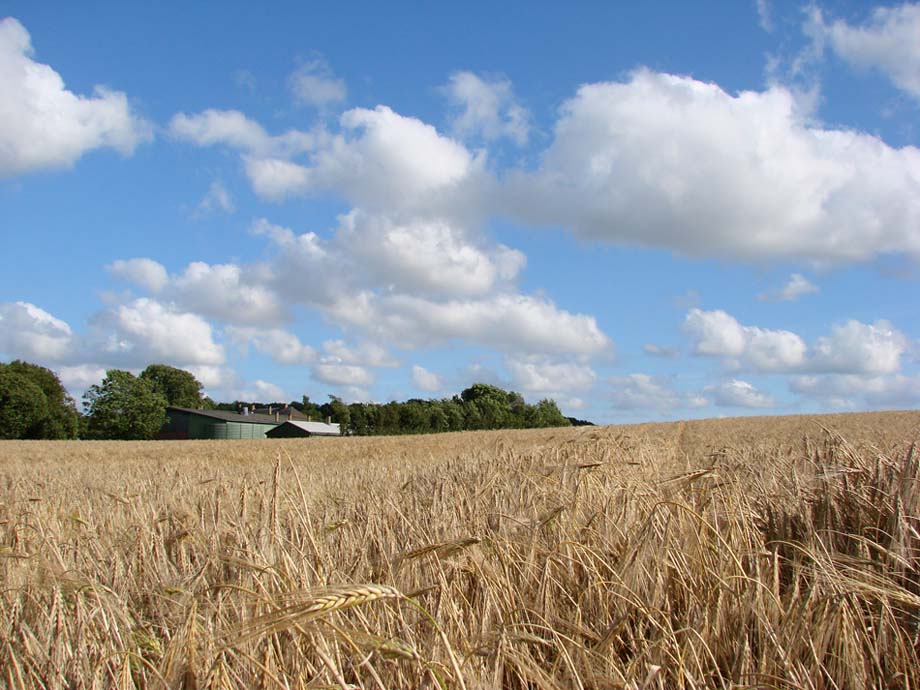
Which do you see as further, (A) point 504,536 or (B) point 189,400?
(B) point 189,400

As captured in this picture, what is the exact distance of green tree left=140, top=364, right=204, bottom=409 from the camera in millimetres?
105875

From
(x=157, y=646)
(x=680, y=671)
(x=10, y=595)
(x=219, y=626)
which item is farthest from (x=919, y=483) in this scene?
(x=10, y=595)

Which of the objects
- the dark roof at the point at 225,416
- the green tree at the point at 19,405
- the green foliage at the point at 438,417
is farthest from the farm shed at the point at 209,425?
the green tree at the point at 19,405

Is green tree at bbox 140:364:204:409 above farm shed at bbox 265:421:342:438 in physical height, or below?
above

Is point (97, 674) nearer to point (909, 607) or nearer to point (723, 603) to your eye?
point (723, 603)

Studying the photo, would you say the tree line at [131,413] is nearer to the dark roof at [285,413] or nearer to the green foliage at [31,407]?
the green foliage at [31,407]

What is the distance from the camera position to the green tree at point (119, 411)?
7719 centimetres

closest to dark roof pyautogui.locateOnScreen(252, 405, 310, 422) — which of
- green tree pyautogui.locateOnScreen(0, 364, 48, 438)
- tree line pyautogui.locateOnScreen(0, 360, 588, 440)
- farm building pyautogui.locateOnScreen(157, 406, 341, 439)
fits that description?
farm building pyautogui.locateOnScreen(157, 406, 341, 439)

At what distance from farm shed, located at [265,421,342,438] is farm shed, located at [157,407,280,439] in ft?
17.3

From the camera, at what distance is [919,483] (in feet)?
10.4

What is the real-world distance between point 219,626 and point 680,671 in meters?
1.58

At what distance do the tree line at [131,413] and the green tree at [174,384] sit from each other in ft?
69.3

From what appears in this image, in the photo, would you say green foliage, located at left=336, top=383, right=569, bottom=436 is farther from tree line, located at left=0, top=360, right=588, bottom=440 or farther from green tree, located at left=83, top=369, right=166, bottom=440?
green tree, located at left=83, top=369, right=166, bottom=440

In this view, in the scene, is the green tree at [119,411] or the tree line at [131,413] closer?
the tree line at [131,413]
